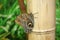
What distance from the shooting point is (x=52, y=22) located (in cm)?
73

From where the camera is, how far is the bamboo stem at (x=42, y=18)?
70 centimetres

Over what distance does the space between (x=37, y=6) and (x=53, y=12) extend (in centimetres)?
8

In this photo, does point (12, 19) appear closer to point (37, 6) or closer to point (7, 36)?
point (7, 36)

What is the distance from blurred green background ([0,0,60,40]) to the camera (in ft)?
4.38

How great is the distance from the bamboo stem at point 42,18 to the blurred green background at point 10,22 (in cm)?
60

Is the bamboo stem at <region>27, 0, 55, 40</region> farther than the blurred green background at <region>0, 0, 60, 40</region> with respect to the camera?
No

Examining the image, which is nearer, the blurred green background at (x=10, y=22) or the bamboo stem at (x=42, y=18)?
the bamboo stem at (x=42, y=18)

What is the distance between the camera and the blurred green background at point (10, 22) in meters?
1.34

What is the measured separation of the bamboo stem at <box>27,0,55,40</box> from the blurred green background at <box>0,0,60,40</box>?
60 centimetres

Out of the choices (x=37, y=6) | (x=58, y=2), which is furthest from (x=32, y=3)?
(x=58, y=2)

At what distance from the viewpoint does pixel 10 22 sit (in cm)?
135

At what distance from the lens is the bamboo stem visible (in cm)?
70

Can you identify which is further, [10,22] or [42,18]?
[10,22]

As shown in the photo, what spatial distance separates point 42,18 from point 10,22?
2.22 ft
